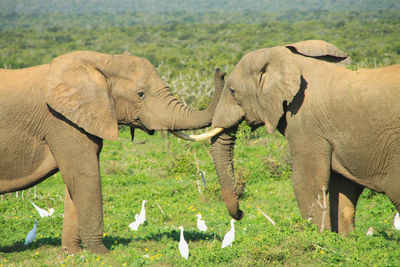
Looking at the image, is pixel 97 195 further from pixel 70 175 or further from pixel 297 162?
pixel 297 162

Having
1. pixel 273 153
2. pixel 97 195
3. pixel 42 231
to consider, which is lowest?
pixel 273 153

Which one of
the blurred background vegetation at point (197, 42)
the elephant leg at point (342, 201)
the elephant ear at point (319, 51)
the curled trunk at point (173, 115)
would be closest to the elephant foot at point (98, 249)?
the curled trunk at point (173, 115)

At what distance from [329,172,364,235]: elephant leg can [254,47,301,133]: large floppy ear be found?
3.95ft

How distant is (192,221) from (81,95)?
435 cm

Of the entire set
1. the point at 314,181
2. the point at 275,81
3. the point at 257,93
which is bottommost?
the point at 314,181

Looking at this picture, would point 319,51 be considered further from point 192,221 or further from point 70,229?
point 192,221

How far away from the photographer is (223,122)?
8.00m

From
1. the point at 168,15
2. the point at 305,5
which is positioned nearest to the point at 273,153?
the point at 168,15

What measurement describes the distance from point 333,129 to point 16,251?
190 inches

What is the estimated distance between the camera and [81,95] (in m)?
7.16

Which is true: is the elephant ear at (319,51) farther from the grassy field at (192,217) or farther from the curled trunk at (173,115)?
the curled trunk at (173,115)

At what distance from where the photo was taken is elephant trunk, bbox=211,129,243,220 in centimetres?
814

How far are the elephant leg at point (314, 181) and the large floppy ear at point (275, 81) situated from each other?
1.80 ft

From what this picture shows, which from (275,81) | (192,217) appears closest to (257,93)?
(275,81)
